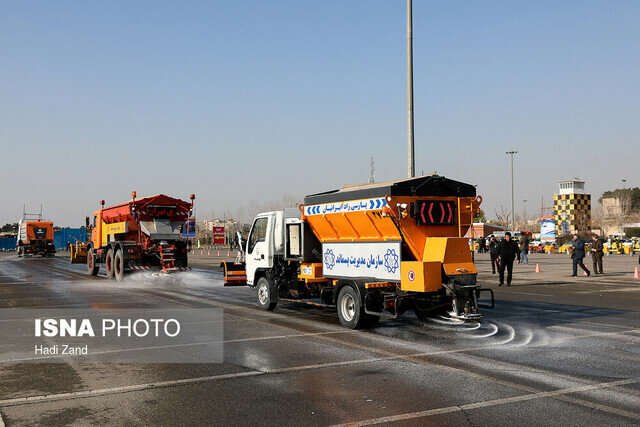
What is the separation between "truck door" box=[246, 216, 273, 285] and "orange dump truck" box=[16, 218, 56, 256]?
135ft

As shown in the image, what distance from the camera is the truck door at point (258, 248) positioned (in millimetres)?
13961

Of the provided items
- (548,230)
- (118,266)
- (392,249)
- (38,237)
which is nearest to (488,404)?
(392,249)

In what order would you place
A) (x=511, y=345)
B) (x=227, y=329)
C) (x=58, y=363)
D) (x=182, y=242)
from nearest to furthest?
(x=58, y=363) → (x=511, y=345) → (x=227, y=329) → (x=182, y=242)

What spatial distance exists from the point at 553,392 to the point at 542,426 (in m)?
1.29

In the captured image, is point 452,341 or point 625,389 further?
point 452,341

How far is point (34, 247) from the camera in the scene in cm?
5047

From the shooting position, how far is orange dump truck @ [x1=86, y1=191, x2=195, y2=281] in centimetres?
2271

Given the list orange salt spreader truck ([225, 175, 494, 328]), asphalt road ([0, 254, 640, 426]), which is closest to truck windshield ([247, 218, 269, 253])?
orange salt spreader truck ([225, 175, 494, 328])

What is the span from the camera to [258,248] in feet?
46.9

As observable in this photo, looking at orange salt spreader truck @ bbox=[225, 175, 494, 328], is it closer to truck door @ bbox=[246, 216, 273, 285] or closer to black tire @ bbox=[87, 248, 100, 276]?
truck door @ bbox=[246, 216, 273, 285]

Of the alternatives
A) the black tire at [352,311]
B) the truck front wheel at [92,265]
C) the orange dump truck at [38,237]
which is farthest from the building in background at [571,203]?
the black tire at [352,311]

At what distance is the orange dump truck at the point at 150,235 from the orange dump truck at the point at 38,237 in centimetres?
3022

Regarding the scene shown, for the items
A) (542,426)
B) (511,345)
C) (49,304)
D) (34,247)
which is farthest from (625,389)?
(34,247)

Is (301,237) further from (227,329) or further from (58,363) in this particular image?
(58,363)
